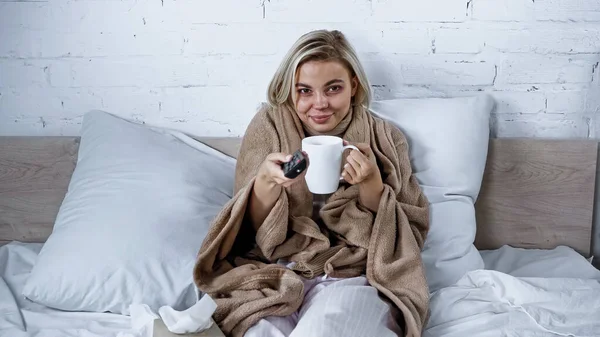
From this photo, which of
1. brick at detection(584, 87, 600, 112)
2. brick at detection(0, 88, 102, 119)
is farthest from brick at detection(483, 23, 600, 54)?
brick at detection(0, 88, 102, 119)

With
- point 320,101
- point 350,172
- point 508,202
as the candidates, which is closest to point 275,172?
point 350,172

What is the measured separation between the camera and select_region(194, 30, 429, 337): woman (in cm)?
146

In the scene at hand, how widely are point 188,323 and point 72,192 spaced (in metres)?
0.62

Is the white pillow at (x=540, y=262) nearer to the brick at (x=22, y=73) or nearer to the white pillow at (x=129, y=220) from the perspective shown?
the white pillow at (x=129, y=220)

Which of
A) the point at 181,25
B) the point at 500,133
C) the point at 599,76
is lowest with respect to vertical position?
the point at 500,133

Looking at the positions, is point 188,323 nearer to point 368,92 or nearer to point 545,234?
point 368,92

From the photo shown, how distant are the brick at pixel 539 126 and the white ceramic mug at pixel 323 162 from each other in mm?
743

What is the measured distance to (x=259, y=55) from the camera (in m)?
1.96

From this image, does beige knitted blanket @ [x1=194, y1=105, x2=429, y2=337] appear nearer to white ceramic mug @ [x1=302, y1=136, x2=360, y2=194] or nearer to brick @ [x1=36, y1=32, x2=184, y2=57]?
white ceramic mug @ [x1=302, y1=136, x2=360, y2=194]

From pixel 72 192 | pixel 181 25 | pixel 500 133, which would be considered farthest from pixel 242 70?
pixel 500 133

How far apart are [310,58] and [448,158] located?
439 millimetres

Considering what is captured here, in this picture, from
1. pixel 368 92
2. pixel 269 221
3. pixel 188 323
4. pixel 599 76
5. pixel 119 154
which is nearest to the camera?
pixel 188 323

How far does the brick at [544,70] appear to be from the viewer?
1.96m

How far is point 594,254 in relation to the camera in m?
2.06
